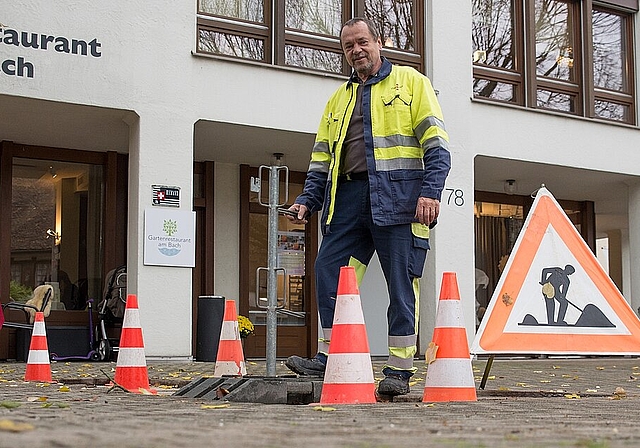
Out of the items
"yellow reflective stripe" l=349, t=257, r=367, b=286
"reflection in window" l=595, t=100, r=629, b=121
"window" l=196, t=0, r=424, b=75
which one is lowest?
"yellow reflective stripe" l=349, t=257, r=367, b=286

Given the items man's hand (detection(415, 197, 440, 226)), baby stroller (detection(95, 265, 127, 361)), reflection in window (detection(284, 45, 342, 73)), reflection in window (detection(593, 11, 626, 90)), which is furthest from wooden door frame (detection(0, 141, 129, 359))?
man's hand (detection(415, 197, 440, 226))

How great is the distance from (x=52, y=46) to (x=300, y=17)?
156 inches

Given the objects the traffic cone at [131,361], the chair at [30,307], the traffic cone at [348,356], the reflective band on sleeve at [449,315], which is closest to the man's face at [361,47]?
the traffic cone at [348,356]

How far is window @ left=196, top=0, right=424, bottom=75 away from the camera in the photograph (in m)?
14.3

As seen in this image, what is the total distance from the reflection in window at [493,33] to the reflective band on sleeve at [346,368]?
40.5 feet

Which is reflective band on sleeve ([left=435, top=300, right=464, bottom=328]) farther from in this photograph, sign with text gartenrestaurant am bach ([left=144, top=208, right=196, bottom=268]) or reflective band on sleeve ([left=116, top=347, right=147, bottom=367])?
sign with text gartenrestaurant am bach ([left=144, top=208, right=196, bottom=268])

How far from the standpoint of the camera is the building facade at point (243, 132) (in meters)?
13.2

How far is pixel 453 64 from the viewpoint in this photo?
16.0 meters

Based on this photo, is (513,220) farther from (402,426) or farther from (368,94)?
(402,426)

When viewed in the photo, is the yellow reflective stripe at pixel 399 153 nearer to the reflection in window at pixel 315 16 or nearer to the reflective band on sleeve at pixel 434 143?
the reflective band on sleeve at pixel 434 143

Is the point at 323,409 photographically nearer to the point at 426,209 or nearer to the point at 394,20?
the point at 426,209

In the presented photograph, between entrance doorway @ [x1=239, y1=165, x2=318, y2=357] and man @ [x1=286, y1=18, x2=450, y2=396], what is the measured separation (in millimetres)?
10625

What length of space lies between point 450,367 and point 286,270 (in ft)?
39.1

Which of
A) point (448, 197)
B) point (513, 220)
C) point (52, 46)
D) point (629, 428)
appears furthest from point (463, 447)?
point (513, 220)
